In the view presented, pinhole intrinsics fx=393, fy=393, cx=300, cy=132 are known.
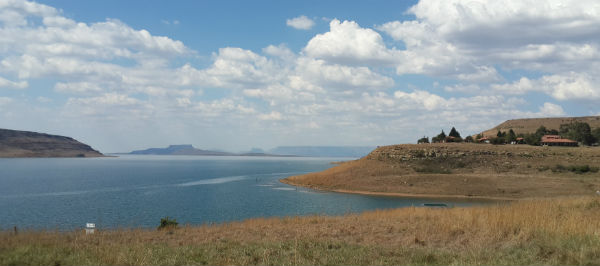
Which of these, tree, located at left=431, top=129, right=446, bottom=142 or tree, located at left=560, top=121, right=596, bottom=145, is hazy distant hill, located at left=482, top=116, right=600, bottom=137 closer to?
tree, located at left=560, top=121, right=596, bottom=145

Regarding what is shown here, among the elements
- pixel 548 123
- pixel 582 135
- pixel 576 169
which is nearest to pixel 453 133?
pixel 582 135

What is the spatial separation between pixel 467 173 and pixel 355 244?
239ft

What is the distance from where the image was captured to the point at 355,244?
12852mm

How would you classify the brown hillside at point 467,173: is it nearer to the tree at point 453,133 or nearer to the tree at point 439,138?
the tree at point 439,138

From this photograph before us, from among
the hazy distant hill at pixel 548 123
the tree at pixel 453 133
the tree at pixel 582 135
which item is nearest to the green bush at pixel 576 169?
the tree at pixel 453 133

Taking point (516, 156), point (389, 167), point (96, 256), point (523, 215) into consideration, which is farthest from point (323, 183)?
point (96, 256)

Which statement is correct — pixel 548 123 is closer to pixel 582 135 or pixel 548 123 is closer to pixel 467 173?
pixel 582 135

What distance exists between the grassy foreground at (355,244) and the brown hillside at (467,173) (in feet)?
177

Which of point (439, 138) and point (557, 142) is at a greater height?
point (439, 138)

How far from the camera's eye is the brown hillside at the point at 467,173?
218 ft

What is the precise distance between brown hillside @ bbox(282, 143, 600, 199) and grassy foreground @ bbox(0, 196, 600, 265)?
53.8 metres

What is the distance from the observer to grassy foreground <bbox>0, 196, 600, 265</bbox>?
413 inches

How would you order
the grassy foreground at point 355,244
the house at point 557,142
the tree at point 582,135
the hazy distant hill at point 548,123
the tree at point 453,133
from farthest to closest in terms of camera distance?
the hazy distant hill at point 548,123 → the tree at point 453,133 → the tree at point 582,135 → the house at point 557,142 → the grassy foreground at point 355,244

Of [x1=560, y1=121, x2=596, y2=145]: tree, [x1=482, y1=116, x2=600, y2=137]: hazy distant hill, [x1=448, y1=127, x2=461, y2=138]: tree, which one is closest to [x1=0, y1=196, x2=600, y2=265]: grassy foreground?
[x1=448, y1=127, x2=461, y2=138]: tree
